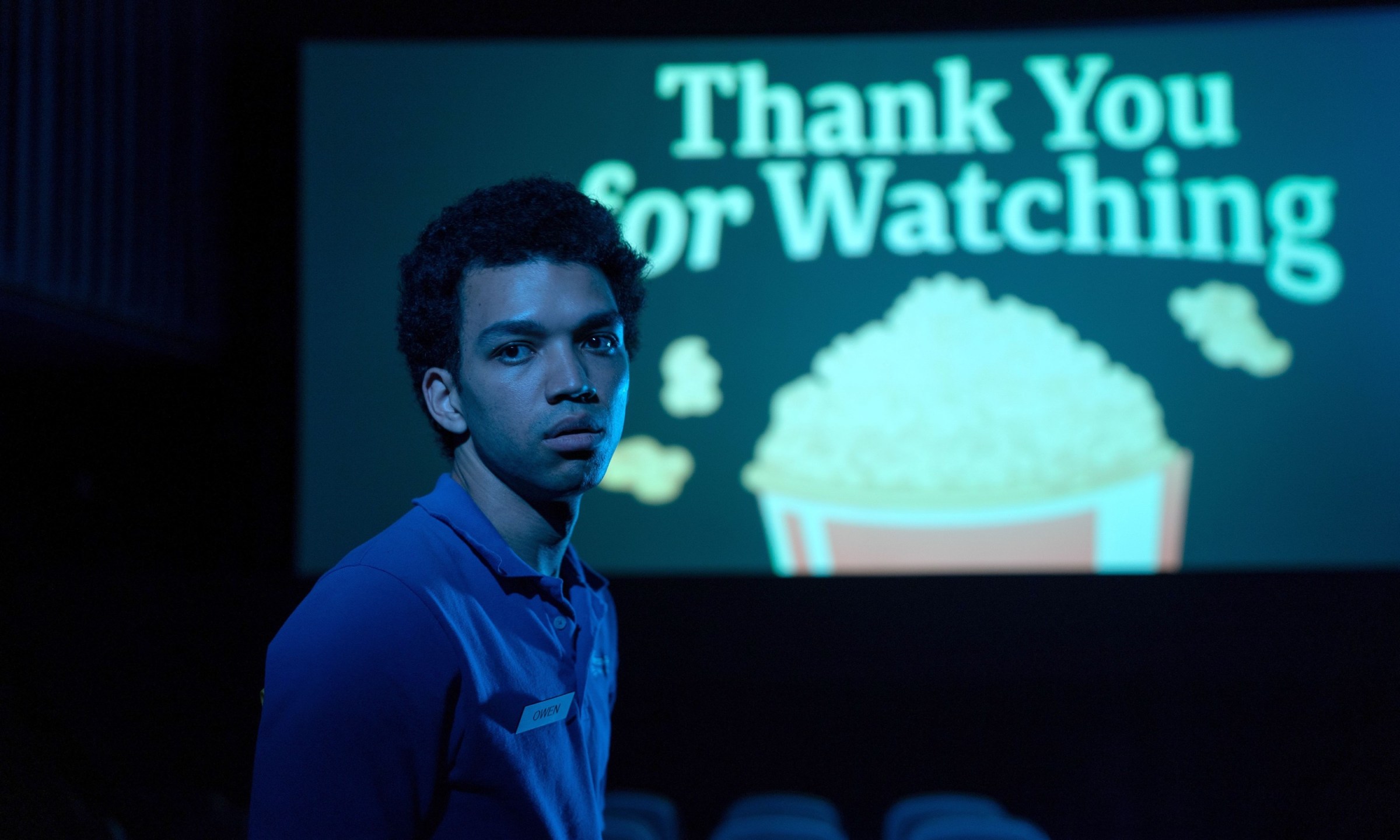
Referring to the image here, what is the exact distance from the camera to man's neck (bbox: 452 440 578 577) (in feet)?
3.26

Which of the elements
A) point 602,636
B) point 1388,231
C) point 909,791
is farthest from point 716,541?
point 1388,231

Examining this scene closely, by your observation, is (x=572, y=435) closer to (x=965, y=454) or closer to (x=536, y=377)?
(x=536, y=377)

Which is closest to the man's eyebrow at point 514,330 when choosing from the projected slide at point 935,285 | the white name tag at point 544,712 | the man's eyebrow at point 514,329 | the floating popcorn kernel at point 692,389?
the man's eyebrow at point 514,329

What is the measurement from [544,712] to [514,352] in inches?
15.4

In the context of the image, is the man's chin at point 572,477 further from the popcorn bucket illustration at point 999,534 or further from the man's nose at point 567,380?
the popcorn bucket illustration at point 999,534

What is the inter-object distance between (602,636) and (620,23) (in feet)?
9.47

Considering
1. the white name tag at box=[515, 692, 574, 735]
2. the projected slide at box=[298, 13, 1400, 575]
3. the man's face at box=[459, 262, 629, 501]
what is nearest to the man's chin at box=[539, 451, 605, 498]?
the man's face at box=[459, 262, 629, 501]

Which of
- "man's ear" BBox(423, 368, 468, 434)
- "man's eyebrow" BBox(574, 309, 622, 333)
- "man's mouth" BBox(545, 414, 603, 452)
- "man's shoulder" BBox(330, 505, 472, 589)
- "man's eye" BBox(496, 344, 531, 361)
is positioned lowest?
"man's shoulder" BBox(330, 505, 472, 589)

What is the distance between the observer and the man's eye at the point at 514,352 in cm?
95

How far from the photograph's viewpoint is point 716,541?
125 inches

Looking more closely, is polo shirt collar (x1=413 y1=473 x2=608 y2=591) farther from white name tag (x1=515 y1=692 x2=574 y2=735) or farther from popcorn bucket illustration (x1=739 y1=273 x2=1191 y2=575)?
popcorn bucket illustration (x1=739 y1=273 x2=1191 y2=575)

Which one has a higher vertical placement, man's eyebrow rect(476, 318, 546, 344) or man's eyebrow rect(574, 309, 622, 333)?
man's eyebrow rect(574, 309, 622, 333)

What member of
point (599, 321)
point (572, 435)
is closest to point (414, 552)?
point (572, 435)

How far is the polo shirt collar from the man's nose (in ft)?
0.49
